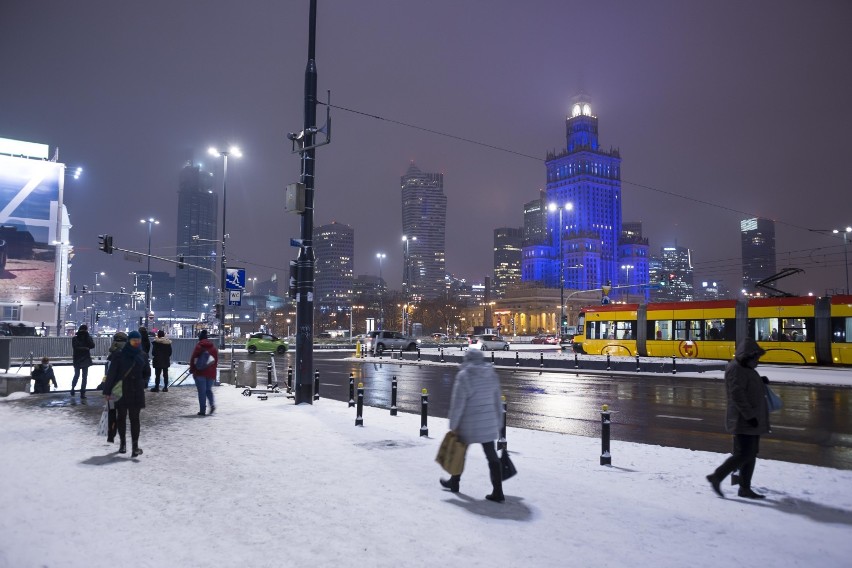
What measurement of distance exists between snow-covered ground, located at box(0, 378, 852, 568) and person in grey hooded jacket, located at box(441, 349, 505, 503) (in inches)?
17.0

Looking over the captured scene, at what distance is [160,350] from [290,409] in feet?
18.4

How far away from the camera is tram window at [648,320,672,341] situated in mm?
34072

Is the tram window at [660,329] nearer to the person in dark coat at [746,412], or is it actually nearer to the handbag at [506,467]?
the person in dark coat at [746,412]

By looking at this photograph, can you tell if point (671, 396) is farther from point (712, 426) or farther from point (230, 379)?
point (230, 379)

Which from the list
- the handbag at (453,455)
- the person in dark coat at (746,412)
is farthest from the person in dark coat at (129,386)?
the person in dark coat at (746,412)

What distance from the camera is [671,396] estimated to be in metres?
18.6

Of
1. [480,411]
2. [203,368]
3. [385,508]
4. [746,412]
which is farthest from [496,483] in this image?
[203,368]

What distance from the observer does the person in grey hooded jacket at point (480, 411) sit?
6.72 meters

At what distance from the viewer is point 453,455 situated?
680cm

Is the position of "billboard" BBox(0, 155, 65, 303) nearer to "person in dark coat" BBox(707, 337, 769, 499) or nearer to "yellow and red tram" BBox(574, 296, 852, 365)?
Result: "yellow and red tram" BBox(574, 296, 852, 365)

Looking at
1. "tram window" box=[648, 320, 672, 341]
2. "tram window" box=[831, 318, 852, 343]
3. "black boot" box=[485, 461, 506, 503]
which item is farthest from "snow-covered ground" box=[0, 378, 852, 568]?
"tram window" box=[648, 320, 672, 341]

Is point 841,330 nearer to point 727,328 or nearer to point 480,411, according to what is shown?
point 727,328

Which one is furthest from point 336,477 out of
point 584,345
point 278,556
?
point 584,345

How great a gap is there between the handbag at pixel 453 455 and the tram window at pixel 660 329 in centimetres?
3066
